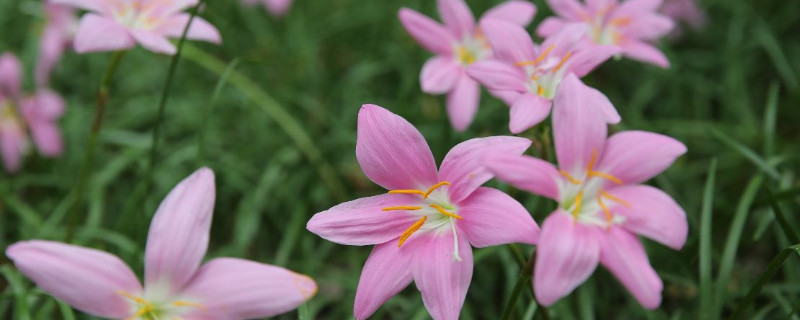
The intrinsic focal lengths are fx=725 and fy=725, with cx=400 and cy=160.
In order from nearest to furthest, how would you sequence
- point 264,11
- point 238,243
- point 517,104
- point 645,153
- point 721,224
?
1. point 645,153
2. point 517,104
3. point 721,224
4. point 238,243
5. point 264,11

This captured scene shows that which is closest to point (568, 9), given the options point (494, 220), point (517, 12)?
point (517, 12)

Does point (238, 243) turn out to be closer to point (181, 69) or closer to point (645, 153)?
point (181, 69)

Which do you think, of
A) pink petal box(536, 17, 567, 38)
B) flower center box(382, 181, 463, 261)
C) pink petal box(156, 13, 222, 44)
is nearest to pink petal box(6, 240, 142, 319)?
flower center box(382, 181, 463, 261)

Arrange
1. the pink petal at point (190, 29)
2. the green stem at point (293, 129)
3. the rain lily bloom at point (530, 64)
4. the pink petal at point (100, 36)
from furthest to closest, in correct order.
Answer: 1. the green stem at point (293, 129)
2. the pink petal at point (190, 29)
3. the pink petal at point (100, 36)
4. the rain lily bloom at point (530, 64)

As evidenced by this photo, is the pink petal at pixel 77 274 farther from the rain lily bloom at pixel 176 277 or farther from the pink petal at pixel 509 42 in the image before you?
the pink petal at pixel 509 42

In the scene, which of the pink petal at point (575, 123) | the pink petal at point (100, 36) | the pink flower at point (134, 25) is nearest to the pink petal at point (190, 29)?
the pink flower at point (134, 25)

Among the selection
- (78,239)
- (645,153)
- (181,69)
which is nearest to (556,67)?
(645,153)

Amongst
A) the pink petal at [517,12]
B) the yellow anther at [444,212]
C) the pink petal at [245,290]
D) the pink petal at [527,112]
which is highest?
the pink petal at [527,112]
